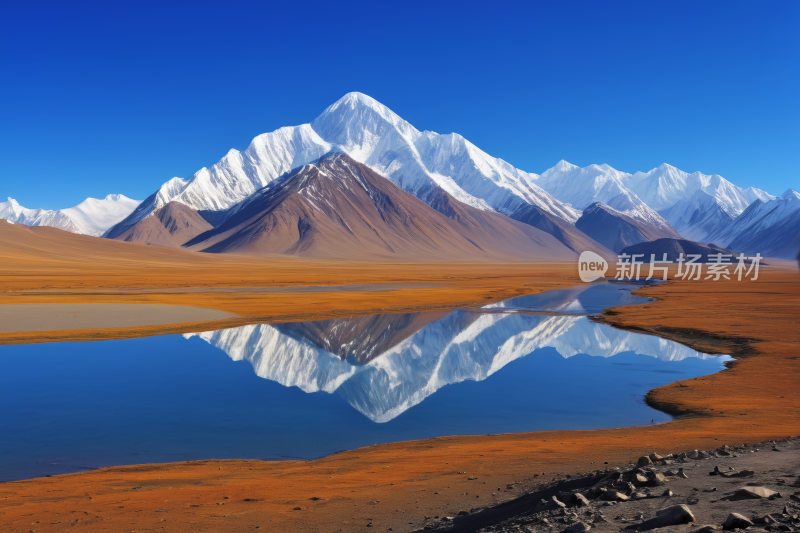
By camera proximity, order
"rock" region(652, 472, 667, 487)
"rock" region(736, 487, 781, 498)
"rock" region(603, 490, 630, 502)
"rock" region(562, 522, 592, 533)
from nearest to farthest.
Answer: "rock" region(562, 522, 592, 533) < "rock" region(736, 487, 781, 498) < "rock" region(603, 490, 630, 502) < "rock" region(652, 472, 667, 487)

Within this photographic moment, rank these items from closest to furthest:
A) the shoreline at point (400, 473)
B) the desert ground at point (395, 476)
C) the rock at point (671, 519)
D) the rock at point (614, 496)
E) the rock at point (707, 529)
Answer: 1. the rock at point (707, 529)
2. the rock at point (671, 519)
3. the rock at point (614, 496)
4. the desert ground at point (395, 476)
5. the shoreline at point (400, 473)

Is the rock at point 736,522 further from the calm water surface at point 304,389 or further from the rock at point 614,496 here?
the calm water surface at point 304,389

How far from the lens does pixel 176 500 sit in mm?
10195

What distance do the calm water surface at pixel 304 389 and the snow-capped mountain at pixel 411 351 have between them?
0.40ft

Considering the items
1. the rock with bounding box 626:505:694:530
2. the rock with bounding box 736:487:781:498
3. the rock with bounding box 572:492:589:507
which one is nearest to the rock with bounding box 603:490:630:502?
the rock with bounding box 572:492:589:507

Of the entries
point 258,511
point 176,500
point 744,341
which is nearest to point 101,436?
point 176,500

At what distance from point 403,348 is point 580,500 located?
24892mm

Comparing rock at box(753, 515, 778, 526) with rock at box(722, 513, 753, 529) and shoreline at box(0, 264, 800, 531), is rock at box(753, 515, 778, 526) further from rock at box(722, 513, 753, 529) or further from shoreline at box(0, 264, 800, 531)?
shoreline at box(0, 264, 800, 531)

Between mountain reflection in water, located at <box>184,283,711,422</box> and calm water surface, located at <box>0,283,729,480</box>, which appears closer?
calm water surface, located at <box>0,283,729,480</box>

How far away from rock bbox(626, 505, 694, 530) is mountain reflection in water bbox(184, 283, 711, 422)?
1222cm

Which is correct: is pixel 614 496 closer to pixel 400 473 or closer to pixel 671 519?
pixel 671 519

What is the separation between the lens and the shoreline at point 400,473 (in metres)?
9.62

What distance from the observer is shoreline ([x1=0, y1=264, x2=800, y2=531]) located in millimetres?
9625

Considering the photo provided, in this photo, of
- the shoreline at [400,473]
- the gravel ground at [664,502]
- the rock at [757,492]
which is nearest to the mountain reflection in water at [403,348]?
the shoreline at [400,473]
